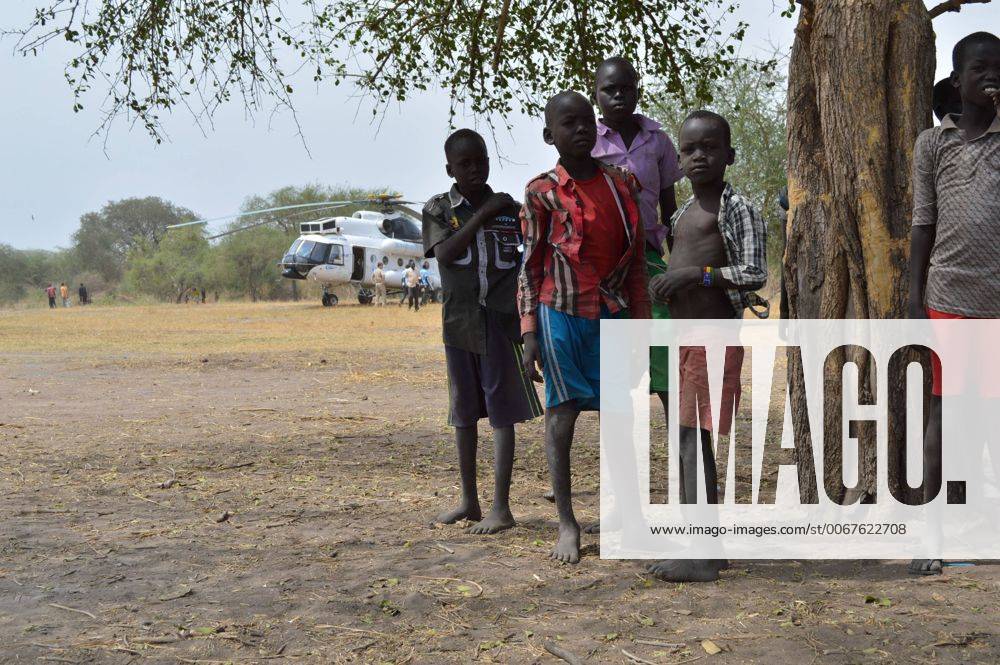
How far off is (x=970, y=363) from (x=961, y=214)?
1.71 ft

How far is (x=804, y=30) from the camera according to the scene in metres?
4.28

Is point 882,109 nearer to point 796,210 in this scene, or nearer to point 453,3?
point 796,210

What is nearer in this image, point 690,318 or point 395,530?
point 690,318

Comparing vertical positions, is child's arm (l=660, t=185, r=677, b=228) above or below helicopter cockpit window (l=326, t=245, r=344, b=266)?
below

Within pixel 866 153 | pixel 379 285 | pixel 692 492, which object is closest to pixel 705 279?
pixel 692 492

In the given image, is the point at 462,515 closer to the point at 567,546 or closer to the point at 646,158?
the point at 567,546

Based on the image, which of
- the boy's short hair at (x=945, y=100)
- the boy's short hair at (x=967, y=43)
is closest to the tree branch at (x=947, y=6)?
the boy's short hair at (x=945, y=100)

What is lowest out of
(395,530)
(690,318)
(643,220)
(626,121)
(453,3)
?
(395,530)

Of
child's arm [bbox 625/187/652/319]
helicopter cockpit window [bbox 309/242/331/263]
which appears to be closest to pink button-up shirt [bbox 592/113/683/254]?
child's arm [bbox 625/187/652/319]

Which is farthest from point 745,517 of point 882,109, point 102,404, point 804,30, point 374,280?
point 374,280

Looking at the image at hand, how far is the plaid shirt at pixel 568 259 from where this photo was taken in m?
3.64

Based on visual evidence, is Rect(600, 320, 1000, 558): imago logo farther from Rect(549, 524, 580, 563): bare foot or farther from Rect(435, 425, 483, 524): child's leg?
Rect(435, 425, 483, 524): child's leg

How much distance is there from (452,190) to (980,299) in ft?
6.82

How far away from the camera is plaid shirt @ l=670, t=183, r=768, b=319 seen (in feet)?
11.1
